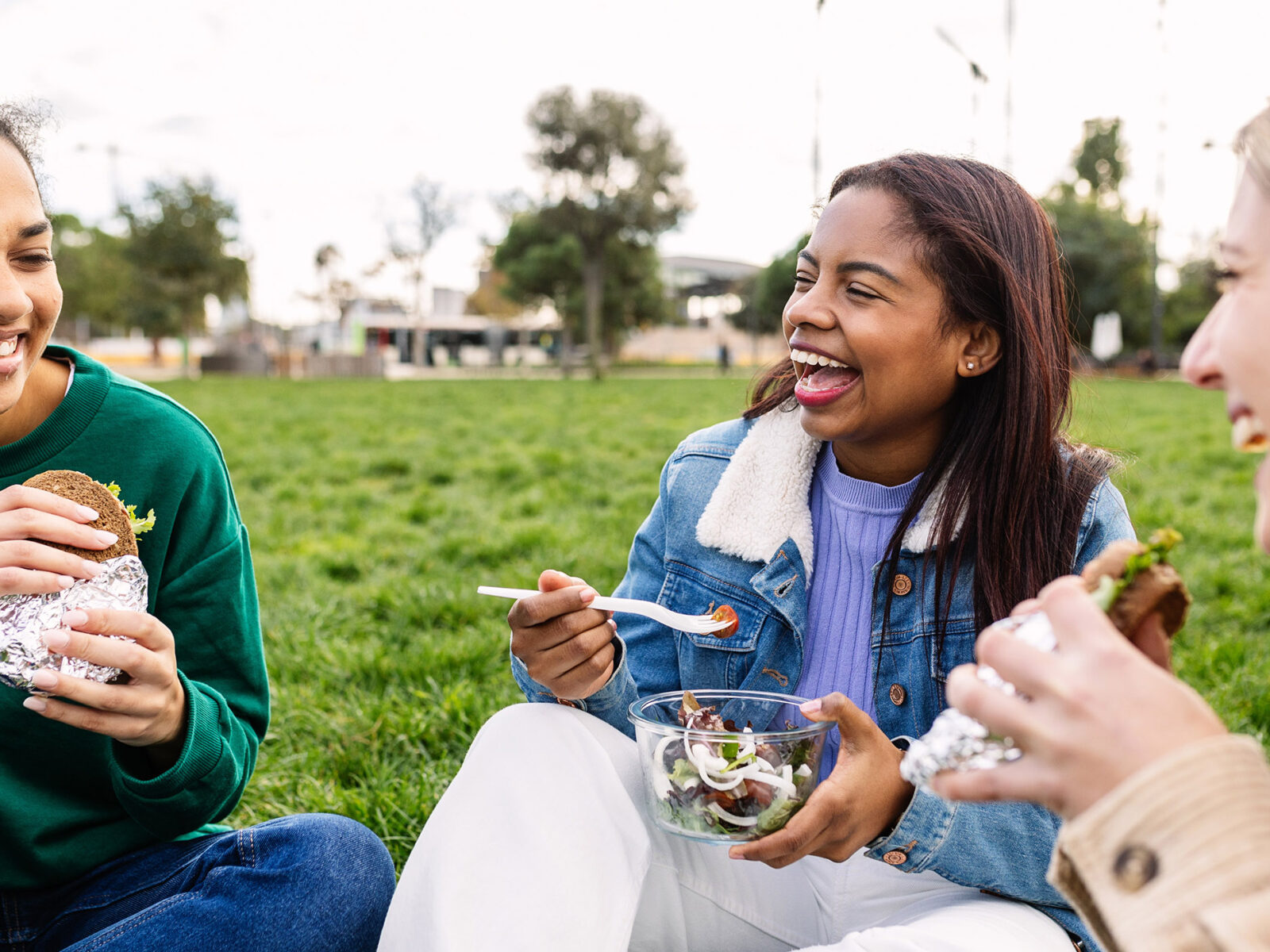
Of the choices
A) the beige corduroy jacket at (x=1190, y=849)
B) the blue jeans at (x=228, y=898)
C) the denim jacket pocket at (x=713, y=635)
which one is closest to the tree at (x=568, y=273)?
the denim jacket pocket at (x=713, y=635)

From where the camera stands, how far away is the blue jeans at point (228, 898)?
5.41 ft

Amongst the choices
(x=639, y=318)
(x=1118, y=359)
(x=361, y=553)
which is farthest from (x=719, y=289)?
(x=361, y=553)

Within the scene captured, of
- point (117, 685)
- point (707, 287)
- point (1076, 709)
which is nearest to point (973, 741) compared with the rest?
point (1076, 709)

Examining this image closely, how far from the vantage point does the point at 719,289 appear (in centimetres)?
7131

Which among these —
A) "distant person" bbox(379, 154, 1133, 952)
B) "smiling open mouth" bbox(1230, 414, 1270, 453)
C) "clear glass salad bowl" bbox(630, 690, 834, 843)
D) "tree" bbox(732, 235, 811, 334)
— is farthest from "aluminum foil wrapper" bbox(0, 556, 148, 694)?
"tree" bbox(732, 235, 811, 334)

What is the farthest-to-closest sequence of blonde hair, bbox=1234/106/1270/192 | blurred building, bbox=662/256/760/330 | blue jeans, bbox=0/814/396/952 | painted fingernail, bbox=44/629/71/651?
1. blurred building, bbox=662/256/760/330
2. blue jeans, bbox=0/814/396/952
3. painted fingernail, bbox=44/629/71/651
4. blonde hair, bbox=1234/106/1270/192

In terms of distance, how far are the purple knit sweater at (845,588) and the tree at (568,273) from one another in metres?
32.8

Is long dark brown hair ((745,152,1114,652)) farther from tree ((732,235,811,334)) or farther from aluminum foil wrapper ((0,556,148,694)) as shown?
tree ((732,235,811,334))

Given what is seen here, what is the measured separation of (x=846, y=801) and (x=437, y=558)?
365cm

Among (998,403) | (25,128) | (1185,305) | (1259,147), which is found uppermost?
(1185,305)

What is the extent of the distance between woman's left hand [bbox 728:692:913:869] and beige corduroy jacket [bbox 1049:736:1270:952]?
0.56 m

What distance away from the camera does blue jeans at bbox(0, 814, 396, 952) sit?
1649 mm

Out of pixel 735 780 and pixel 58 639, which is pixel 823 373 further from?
pixel 58 639

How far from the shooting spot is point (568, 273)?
37.9 meters
